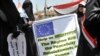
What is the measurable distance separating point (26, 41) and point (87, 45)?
92 centimetres

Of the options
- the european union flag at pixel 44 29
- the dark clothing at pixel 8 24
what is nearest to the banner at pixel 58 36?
the european union flag at pixel 44 29

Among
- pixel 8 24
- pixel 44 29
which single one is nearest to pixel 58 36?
pixel 44 29

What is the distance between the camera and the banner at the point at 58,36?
5.22m

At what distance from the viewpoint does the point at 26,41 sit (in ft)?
18.2

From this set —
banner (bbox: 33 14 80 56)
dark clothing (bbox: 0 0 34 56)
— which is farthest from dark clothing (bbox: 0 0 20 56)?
banner (bbox: 33 14 80 56)

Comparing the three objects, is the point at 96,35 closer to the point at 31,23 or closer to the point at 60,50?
the point at 60,50

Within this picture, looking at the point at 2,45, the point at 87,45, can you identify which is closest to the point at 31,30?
the point at 2,45

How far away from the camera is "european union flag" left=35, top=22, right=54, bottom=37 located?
526 centimetres

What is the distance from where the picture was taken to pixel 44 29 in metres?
5.29

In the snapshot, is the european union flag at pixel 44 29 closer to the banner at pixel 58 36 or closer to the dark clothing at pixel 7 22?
the banner at pixel 58 36

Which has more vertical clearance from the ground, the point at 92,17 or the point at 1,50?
the point at 92,17

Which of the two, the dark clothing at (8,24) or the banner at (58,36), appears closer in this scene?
the banner at (58,36)

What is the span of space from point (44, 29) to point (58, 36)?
7.9 inches

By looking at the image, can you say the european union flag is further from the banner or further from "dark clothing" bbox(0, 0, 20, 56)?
"dark clothing" bbox(0, 0, 20, 56)
